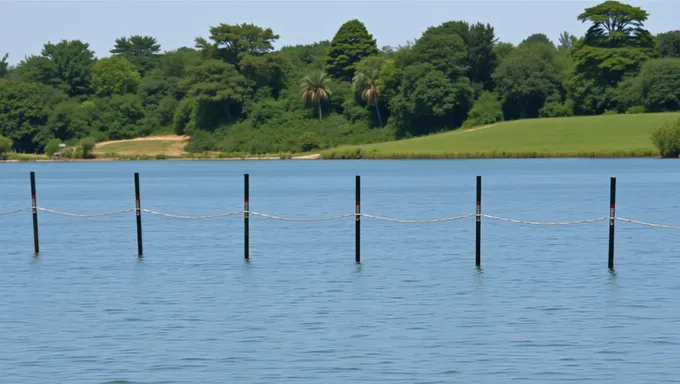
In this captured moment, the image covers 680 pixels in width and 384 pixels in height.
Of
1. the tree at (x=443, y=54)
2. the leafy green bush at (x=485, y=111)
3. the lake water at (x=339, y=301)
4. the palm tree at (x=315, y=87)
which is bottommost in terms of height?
the lake water at (x=339, y=301)

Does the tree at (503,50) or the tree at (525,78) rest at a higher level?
the tree at (503,50)

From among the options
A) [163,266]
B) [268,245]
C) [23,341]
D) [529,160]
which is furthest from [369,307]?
[529,160]

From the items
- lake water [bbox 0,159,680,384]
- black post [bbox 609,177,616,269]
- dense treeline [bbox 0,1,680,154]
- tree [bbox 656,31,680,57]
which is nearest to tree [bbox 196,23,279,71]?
dense treeline [bbox 0,1,680,154]

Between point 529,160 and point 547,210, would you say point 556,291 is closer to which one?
point 547,210

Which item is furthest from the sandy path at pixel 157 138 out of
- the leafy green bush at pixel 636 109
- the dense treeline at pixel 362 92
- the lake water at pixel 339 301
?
the lake water at pixel 339 301

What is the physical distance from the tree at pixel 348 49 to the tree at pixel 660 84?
43.7 m

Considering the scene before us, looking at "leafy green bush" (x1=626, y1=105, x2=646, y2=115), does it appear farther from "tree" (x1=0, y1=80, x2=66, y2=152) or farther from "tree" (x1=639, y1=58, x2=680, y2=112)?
"tree" (x1=0, y1=80, x2=66, y2=152)

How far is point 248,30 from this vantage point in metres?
180

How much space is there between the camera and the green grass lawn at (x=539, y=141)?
155125mm

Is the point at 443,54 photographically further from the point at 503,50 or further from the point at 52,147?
the point at 52,147

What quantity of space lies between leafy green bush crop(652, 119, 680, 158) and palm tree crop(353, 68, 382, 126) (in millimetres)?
49036

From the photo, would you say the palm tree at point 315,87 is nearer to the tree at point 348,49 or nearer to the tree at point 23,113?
the tree at point 348,49

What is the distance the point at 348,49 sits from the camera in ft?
610

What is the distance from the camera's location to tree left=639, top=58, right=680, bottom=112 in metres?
156
